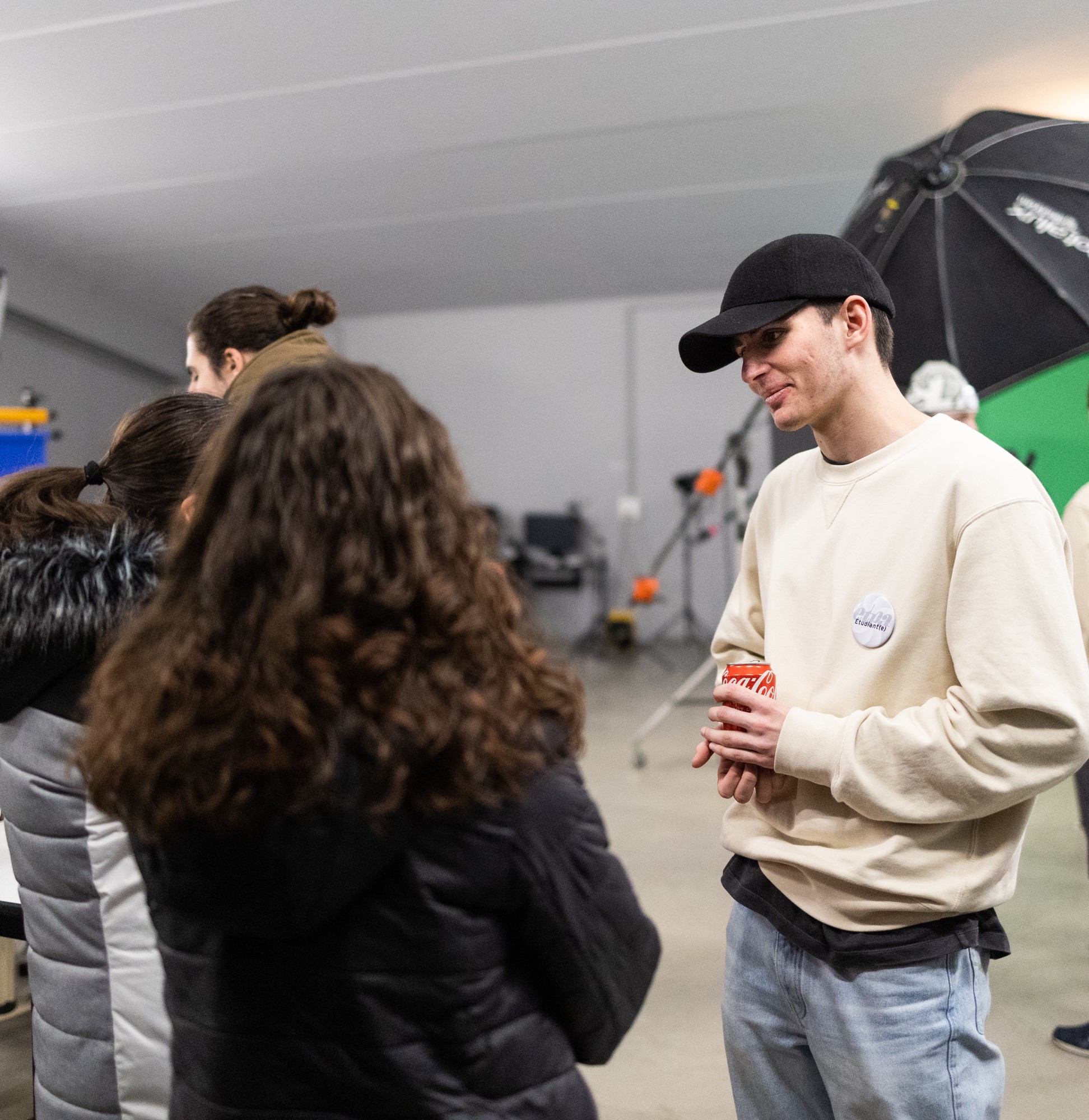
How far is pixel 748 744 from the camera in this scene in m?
1.07

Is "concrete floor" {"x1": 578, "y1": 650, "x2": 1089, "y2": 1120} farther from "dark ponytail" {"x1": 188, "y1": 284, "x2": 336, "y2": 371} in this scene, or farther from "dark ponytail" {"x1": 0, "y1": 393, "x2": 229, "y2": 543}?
"dark ponytail" {"x1": 188, "y1": 284, "x2": 336, "y2": 371}

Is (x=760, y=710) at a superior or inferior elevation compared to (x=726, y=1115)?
superior

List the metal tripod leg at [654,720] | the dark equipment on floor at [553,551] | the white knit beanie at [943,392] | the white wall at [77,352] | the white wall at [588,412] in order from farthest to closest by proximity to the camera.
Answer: the white wall at [588,412], the dark equipment on floor at [553,551], the white wall at [77,352], the metal tripod leg at [654,720], the white knit beanie at [943,392]

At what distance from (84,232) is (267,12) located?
3843mm

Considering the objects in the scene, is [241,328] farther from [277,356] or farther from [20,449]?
[20,449]

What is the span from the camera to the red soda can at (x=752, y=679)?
1.10 metres

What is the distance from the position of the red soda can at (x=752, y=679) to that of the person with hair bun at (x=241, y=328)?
1.24 m

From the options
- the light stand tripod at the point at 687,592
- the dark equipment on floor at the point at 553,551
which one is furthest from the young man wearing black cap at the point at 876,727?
the dark equipment on floor at the point at 553,551

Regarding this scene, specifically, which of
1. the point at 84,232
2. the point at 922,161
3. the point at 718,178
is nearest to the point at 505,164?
the point at 718,178

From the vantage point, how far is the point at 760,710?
1.07m

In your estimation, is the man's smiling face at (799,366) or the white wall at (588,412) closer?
the man's smiling face at (799,366)

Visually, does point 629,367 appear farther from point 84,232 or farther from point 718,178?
point 84,232

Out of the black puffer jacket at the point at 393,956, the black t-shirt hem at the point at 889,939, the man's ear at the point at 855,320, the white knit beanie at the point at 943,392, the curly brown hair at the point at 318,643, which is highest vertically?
the man's ear at the point at 855,320

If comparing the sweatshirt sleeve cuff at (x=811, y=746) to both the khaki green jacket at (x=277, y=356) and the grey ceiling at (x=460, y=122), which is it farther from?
the grey ceiling at (x=460, y=122)
